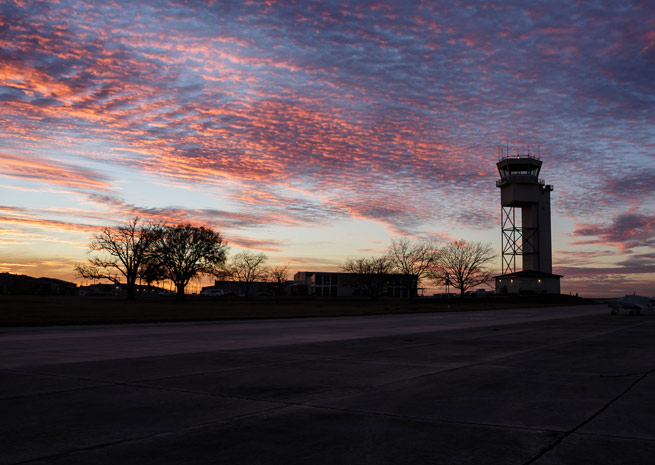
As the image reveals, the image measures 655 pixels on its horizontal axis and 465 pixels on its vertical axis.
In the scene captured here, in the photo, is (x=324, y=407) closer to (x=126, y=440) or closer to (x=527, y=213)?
(x=126, y=440)

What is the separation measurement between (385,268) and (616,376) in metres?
88.3

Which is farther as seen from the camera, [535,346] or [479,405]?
[535,346]

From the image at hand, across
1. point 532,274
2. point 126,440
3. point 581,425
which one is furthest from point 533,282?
point 126,440

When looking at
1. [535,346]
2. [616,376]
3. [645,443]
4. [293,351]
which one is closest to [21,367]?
[293,351]

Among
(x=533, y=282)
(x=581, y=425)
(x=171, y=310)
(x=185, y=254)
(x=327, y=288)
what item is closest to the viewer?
(x=581, y=425)

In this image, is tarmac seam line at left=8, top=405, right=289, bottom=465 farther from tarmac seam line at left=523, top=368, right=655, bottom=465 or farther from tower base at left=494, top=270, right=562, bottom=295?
tower base at left=494, top=270, right=562, bottom=295

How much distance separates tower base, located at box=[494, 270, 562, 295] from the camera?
9519cm

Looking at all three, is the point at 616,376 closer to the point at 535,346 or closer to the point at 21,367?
the point at 535,346

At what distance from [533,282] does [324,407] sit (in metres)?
95.3

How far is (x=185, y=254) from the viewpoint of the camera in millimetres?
82625

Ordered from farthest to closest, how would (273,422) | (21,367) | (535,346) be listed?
1. (535,346)
2. (21,367)
3. (273,422)

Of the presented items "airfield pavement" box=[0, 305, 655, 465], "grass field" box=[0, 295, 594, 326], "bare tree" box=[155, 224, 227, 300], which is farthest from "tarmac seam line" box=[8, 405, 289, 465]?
"bare tree" box=[155, 224, 227, 300]

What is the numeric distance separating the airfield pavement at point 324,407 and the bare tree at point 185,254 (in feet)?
227

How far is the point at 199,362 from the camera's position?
489 inches
